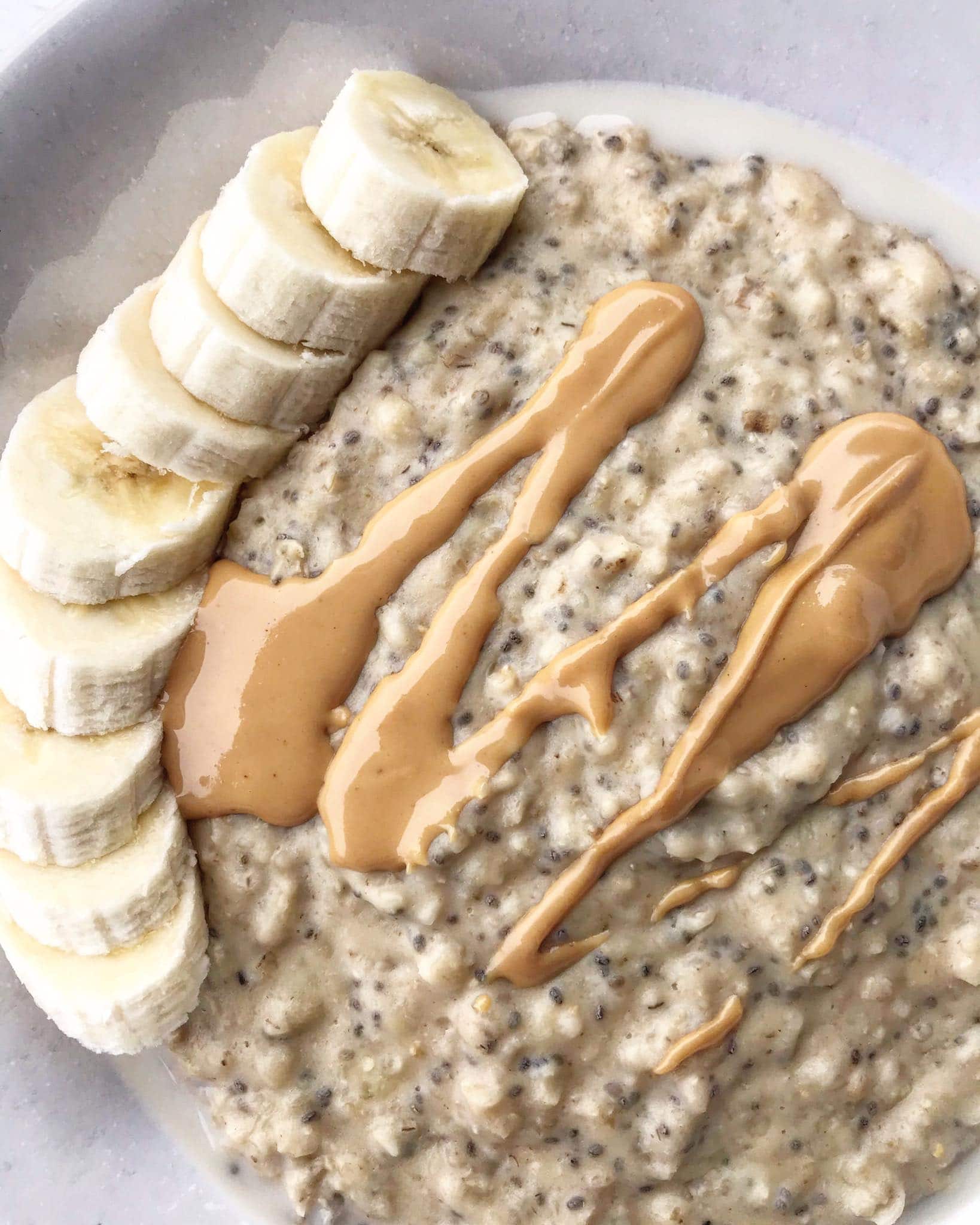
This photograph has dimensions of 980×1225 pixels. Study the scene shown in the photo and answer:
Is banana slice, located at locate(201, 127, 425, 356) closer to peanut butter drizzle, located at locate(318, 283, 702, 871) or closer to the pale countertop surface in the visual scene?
peanut butter drizzle, located at locate(318, 283, 702, 871)

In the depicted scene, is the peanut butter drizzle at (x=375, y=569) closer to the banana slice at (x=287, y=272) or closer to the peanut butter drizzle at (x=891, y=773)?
the banana slice at (x=287, y=272)

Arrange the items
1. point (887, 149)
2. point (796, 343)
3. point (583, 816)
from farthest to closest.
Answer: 1. point (887, 149)
2. point (796, 343)
3. point (583, 816)

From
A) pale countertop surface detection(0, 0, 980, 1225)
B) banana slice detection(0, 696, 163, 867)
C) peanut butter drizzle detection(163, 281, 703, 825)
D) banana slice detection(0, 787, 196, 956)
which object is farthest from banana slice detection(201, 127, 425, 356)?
banana slice detection(0, 787, 196, 956)

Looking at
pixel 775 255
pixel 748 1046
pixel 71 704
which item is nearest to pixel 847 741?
pixel 748 1046

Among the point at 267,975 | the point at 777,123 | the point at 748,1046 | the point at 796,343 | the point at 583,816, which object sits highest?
the point at 777,123

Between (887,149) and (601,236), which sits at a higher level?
(601,236)

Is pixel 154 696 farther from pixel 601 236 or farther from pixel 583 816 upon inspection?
pixel 601 236
